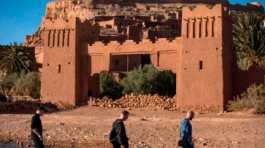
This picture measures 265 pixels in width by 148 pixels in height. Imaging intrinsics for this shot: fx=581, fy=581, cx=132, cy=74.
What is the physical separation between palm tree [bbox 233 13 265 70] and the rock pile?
4842mm

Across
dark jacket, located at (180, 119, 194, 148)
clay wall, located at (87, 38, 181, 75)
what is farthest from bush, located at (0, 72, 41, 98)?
dark jacket, located at (180, 119, 194, 148)

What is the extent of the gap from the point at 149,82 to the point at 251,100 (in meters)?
9.05

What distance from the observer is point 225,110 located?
3198cm

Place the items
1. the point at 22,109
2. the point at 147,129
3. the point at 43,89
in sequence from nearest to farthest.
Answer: the point at 147,129, the point at 22,109, the point at 43,89

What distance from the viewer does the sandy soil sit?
1980cm

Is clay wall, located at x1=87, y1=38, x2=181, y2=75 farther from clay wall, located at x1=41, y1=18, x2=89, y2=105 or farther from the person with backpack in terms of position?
the person with backpack

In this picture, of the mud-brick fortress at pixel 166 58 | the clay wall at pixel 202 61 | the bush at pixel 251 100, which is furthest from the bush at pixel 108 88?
the bush at pixel 251 100

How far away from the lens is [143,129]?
23859mm

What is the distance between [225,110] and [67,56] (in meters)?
11.3

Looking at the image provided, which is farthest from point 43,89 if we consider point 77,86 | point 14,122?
point 14,122

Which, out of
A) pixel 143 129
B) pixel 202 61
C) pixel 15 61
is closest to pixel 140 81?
pixel 202 61

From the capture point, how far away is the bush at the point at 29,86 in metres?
43.0

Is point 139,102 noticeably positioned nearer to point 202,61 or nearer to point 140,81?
point 140,81

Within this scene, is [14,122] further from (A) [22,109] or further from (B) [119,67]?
(B) [119,67]
